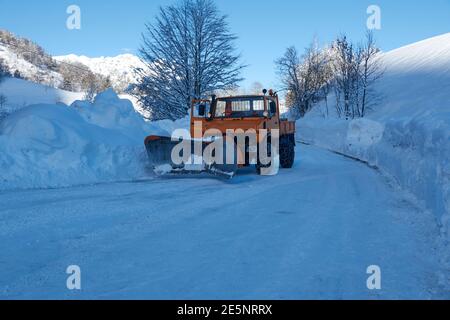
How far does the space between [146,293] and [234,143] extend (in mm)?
6844

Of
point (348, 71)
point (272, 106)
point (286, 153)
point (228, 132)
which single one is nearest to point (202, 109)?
point (228, 132)

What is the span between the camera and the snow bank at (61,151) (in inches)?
322

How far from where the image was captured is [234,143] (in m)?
9.77

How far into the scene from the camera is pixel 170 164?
977 centimetres

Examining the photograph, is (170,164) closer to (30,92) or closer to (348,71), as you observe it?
(348,71)

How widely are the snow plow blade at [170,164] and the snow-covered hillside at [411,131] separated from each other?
3.72 m

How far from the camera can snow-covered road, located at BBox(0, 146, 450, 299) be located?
10.7ft

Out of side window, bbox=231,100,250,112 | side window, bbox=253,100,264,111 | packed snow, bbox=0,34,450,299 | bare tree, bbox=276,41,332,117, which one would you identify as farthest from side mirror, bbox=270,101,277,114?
bare tree, bbox=276,41,332,117

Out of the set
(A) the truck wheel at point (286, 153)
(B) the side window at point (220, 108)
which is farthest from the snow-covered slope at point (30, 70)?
(A) the truck wheel at point (286, 153)

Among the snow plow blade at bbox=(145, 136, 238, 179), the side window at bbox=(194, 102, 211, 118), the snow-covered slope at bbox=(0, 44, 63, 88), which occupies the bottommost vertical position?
the snow plow blade at bbox=(145, 136, 238, 179)

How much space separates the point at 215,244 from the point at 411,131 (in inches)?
250

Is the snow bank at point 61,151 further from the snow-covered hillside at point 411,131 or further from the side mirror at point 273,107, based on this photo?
the snow-covered hillside at point 411,131

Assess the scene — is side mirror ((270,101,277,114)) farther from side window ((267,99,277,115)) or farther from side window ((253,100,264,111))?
side window ((253,100,264,111))

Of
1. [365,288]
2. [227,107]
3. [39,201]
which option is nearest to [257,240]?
[365,288]
